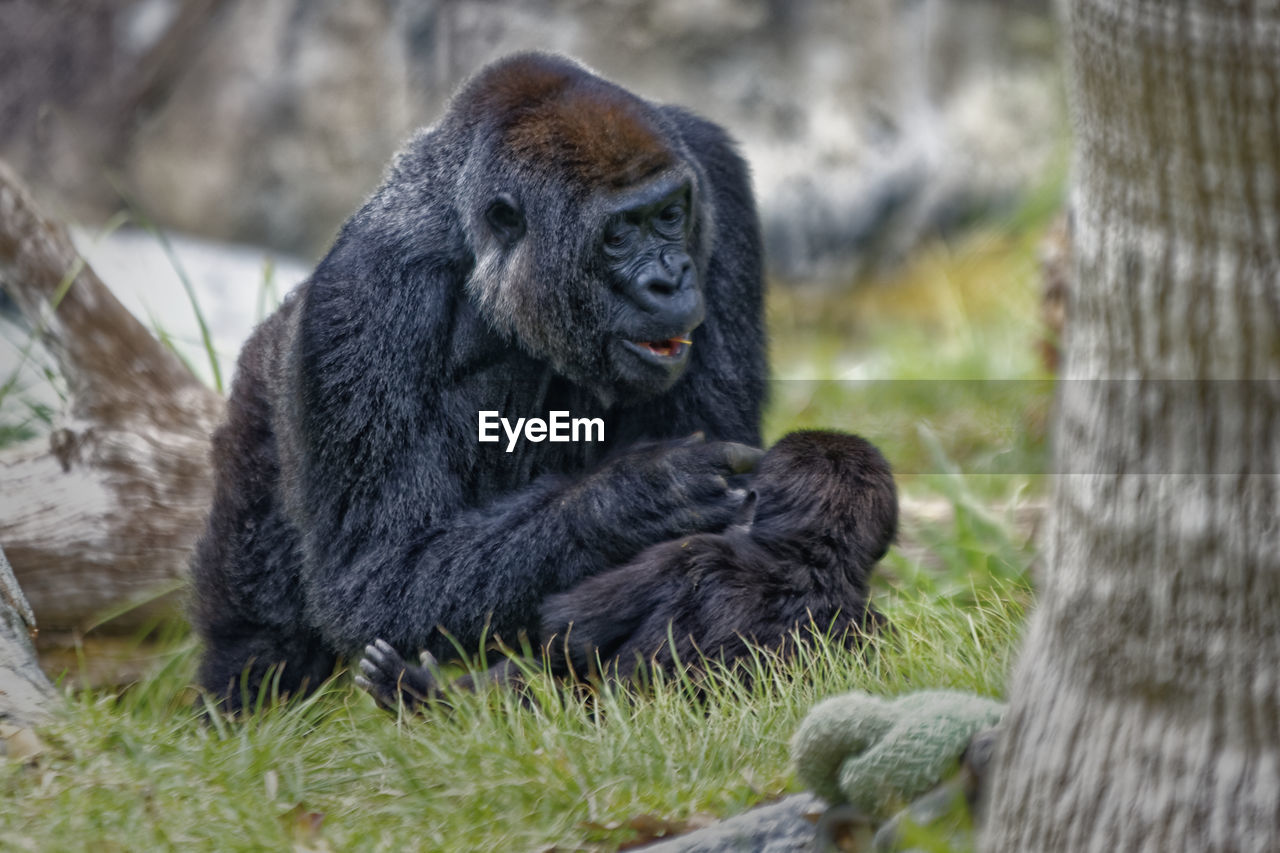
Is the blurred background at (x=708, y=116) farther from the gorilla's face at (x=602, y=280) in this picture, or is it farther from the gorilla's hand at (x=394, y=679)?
the gorilla's hand at (x=394, y=679)

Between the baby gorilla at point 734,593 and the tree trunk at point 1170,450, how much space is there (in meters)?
1.67

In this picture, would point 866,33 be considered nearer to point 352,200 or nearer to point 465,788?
point 352,200

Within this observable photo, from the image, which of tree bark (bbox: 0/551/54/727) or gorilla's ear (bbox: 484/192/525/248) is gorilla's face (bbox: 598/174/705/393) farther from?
tree bark (bbox: 0/551/54/727)

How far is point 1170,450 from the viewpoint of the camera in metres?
2.01

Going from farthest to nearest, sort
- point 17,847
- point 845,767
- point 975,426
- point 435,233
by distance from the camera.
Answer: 1. point 975,426
2. point 435,233
3. point 17,847
4. point 845,767

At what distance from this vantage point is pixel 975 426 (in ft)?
26.1

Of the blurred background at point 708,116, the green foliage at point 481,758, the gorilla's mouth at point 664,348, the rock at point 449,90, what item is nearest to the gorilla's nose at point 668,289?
the gorilla's mouth at point 664,348

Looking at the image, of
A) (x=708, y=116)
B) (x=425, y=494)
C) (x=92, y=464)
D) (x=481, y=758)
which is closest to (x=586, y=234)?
(x=425, y=494)

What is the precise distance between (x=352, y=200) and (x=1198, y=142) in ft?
32.7

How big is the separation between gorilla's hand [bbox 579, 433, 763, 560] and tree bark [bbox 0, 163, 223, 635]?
83.8 inches

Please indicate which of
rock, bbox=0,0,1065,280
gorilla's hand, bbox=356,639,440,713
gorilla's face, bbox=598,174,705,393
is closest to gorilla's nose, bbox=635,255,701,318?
gorilla's face, bbox=598,174,705,393

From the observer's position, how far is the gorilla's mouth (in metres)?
4.06

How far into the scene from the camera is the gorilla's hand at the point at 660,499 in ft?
13.1

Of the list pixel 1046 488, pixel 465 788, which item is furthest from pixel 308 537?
pixel 1046 488
